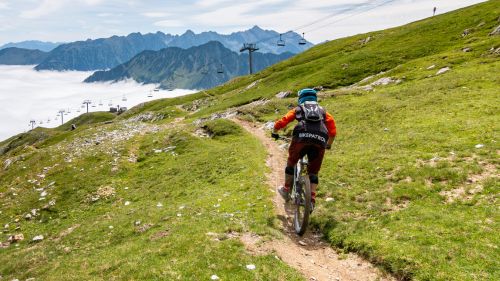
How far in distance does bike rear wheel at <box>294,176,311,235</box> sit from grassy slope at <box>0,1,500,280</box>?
111 centimetres

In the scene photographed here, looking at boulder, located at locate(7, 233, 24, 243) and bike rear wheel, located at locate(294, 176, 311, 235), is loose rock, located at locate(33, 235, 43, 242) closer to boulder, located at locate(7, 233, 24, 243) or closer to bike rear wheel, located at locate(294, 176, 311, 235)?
boulder, located at locate(7, 233, 24, 243)

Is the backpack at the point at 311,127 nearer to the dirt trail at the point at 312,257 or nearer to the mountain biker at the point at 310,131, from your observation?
the mountain biker at the point at 310,131

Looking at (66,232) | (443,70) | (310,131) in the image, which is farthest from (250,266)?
(443,70)

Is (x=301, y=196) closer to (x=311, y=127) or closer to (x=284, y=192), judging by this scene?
(x=284, y=192)

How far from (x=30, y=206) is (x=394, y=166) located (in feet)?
84.9

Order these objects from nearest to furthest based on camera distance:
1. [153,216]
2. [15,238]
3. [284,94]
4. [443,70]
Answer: [153,216], [15,238], [443,70], [284,94]

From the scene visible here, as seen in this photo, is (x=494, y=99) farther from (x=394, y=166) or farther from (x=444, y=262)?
(x=444, y=262)

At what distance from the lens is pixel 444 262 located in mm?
10797

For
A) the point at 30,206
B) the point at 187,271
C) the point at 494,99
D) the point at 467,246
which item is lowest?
the point at 30,206

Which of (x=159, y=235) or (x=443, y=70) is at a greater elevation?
(x=443, y=70)

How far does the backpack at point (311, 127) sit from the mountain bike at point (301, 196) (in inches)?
57.8

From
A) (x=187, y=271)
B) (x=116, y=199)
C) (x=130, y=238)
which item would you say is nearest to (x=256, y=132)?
(x=116, y=199)

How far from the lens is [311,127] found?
43.8 feet

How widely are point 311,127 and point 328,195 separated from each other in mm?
5997
